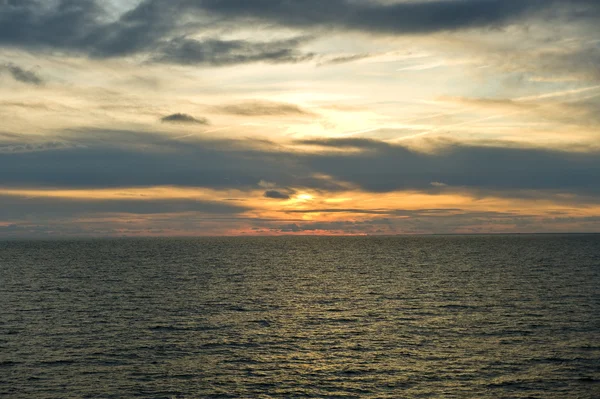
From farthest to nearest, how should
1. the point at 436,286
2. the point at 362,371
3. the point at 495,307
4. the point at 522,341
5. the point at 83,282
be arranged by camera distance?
the point at 83,282
the point at 436,286
the point at 495,307
the point at 522,341
the point at 362,371

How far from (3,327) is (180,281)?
53509mm

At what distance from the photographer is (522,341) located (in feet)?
192

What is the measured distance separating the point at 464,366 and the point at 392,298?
41397mm

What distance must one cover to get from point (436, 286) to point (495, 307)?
26471 millimetres

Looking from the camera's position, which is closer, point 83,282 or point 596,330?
point 596,330

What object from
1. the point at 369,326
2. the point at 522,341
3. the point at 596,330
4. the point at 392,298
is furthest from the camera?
the point at 392,298

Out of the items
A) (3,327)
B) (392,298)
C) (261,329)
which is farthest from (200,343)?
(392,298)

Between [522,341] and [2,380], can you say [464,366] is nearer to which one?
[522,341]

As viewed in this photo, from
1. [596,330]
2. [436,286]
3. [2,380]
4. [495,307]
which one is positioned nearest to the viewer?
[2,380]

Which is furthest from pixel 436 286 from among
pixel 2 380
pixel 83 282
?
pixel 2 380

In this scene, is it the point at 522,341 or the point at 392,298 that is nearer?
the point at 522,341

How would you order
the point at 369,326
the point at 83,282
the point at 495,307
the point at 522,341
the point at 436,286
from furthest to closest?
Result: 1. the point at 83,282
2. the point at 436,286
3. the point at 495,307
4. the point at 369,326
5. the point at 522,341

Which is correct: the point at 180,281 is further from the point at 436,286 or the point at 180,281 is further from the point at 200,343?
the point at 200,343

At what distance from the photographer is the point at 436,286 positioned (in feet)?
349
